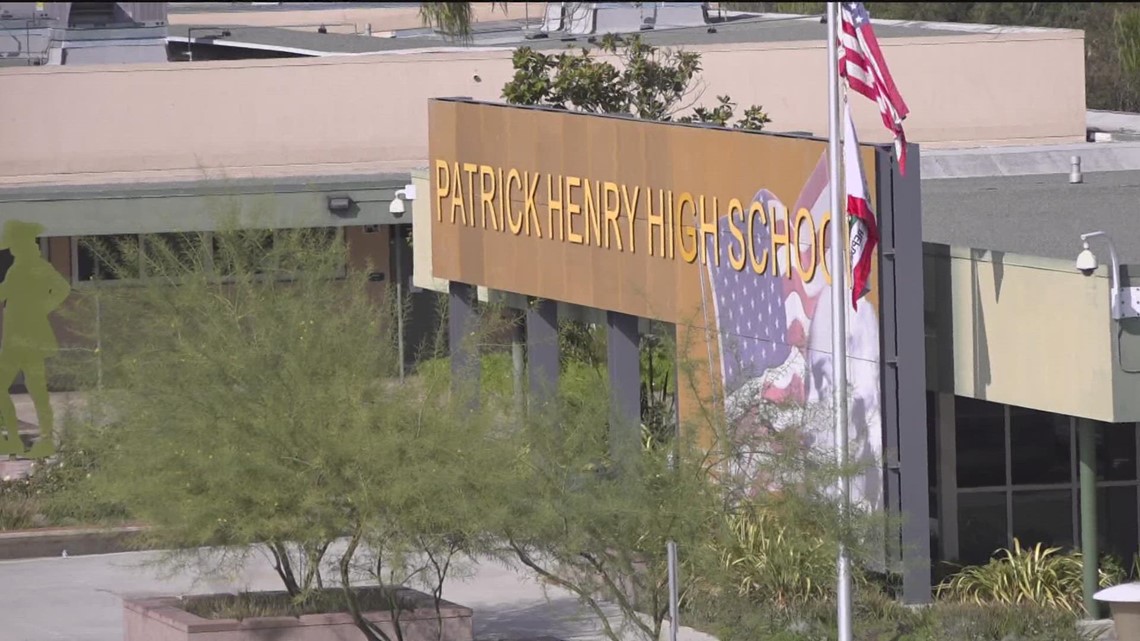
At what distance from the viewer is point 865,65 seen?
15461 mm

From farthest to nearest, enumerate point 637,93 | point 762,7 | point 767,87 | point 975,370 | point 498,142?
point 762,7
point 767,87
point 637,93
point 498,142
point 975,370

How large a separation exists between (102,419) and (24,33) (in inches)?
1110

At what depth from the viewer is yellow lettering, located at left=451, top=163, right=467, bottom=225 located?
2514 centimetres

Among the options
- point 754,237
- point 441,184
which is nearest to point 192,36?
point 441,184

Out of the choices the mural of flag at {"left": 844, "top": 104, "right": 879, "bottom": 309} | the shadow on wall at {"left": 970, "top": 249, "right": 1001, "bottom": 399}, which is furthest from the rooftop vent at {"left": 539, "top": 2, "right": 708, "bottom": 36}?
the mural of flag at {"left": 844, "top": 104, "right": 879, "bottom": 309}

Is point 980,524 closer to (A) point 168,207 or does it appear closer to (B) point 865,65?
(B) point 865,65

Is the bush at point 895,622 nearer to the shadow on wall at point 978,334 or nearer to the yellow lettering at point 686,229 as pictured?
the shadow on wall at point 978,334

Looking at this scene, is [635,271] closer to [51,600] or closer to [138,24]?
[51,600]

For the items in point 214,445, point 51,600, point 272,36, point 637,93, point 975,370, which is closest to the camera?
point 214,445

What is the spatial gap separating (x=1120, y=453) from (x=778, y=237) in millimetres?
4206

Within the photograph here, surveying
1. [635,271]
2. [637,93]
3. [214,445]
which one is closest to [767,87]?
[637,93]

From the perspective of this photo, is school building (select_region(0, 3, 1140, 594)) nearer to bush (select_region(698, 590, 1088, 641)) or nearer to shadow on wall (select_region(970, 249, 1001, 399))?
shadow on wall (select_region(970, 249, 1001, 399))

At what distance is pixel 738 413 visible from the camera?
15602mm

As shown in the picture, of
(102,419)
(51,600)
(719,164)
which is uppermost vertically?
(719,164)
